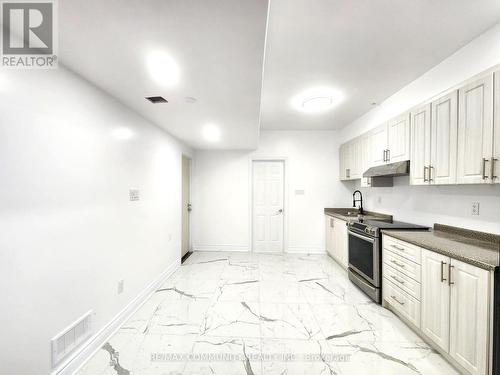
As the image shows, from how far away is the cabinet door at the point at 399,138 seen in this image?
2.83m

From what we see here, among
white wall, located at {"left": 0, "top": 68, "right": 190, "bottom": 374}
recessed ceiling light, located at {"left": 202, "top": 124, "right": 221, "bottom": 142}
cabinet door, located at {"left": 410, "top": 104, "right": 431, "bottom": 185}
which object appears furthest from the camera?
recessed ceiling light, located at {"left": 202, "top": 124, "right": 221, "bottom": 142}

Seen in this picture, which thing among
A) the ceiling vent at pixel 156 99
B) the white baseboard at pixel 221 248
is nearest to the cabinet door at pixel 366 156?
the white baseboard at pixel 221 248

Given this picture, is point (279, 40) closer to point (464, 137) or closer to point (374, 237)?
point (464, 137)

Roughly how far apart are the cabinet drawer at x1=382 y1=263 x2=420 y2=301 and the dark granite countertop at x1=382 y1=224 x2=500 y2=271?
0.38m

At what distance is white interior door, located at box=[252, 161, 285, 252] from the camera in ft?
17.1

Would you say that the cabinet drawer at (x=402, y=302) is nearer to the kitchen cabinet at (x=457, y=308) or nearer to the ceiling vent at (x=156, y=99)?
the kitchen cabinet at (x=457, y=308)

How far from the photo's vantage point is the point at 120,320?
2359mm

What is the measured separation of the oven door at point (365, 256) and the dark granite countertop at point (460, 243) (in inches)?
11.3

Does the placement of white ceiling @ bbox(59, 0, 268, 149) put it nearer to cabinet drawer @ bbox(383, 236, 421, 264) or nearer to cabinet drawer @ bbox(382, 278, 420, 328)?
cabinet drawer @ bbox(383, 236, 421, 264)


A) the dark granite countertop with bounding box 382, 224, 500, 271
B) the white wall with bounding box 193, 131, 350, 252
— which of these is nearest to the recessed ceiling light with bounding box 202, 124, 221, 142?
the white wall with bounding box 193, 131, 350, 252

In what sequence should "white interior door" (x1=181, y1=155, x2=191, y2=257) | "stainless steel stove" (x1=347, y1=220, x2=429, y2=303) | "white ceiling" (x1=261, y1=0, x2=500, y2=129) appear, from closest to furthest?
"white ceiling" (x1=261, y1=0, x2=500, y2=129), "stainless steel stove" (x1=347, y1=220, x2=429, y2=303), "white interior door" (x1=181, y1=155, x2=191, y2=257)

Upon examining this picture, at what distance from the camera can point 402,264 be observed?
241 centimetres

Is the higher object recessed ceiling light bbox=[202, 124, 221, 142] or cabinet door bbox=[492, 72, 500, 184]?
recessed ceiling light bbox=[202, 124, 221, 142]

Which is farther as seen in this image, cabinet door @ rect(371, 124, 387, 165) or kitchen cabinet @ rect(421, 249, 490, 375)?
cabinet door @ rect(371, 124, 387, 165)
